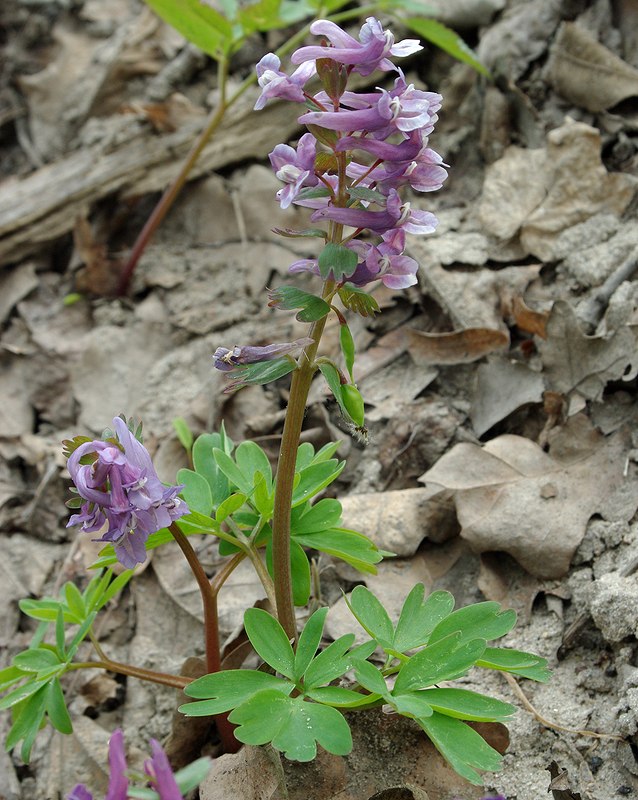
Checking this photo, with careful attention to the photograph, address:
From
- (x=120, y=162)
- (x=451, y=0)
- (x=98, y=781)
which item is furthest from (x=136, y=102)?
(x=98, y=781)

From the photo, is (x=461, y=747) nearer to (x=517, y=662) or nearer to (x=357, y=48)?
(x=517, y=662)

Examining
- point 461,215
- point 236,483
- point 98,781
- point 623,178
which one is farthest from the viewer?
point 461,215

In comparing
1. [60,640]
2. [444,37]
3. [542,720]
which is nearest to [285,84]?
[60,640]

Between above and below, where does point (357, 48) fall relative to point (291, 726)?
above

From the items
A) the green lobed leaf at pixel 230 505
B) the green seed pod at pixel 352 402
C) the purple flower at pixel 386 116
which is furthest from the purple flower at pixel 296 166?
the green lobed leaf at pixel 230 505

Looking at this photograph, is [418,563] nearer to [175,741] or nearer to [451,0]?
[175,741]

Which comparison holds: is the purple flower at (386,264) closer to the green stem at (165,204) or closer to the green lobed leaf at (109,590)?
the green lobed leaf at (109,590)

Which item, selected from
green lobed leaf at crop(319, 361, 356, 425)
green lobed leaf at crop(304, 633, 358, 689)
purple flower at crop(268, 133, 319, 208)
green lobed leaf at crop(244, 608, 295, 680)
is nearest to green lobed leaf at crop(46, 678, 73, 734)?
green lobed leaf at crop(244, 608, 295, 680)

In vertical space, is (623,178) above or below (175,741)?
above

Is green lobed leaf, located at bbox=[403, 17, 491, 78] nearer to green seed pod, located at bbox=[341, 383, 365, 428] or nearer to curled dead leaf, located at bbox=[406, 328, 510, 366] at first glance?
curled dead leaf, located at bbox=[406, 328, 510, 366]
